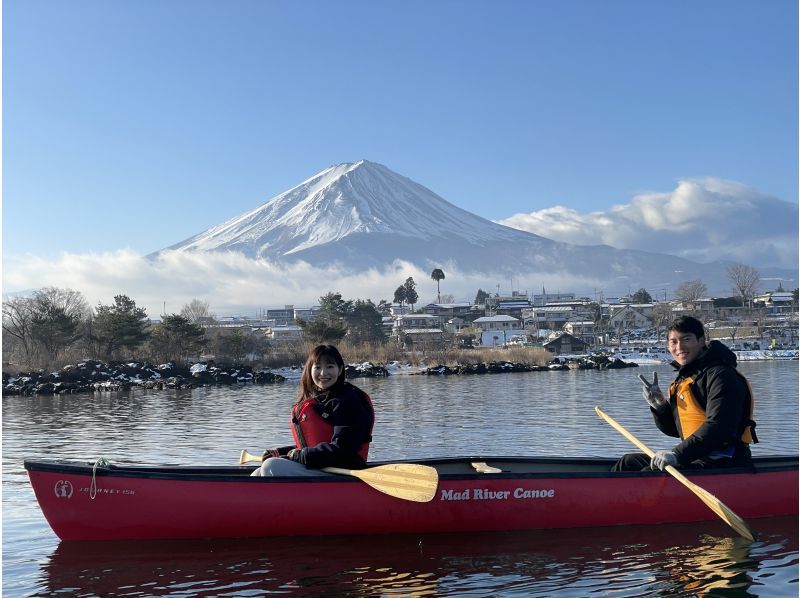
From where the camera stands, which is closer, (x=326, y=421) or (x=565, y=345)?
(x=326, y=421)

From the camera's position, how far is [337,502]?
8250 mm

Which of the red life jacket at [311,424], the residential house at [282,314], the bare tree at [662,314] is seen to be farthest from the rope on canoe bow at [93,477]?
the residential house at [282,314]

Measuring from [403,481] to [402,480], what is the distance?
0.01m

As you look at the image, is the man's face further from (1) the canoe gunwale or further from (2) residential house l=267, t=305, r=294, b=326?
(2) residential house l=267, t=305, r=294, b=326

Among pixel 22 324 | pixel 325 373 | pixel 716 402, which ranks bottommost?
pixel 716 402

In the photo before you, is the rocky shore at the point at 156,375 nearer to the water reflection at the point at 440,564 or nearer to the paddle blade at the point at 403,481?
the water reflection at the point at 440,564

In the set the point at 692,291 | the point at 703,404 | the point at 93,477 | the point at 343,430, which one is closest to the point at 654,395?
the point at 703,404

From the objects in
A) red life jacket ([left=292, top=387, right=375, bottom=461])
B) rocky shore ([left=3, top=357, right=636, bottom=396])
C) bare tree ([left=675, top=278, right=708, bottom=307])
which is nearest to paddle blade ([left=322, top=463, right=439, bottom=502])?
red life jacket ([left=292, top=387, right=375, bottom=461])

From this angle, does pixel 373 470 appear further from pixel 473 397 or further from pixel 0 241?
pixel 473 397

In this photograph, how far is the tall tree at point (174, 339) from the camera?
5281 centimetres

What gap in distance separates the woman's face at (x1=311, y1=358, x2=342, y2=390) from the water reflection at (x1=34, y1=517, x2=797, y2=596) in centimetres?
157

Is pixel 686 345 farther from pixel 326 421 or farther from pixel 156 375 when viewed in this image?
pixel 156 375

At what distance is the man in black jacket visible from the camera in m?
8.09

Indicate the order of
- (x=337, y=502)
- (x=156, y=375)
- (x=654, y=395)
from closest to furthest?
(x=337, y=502)
(x=654, y=395)
(x=156, y=375)
